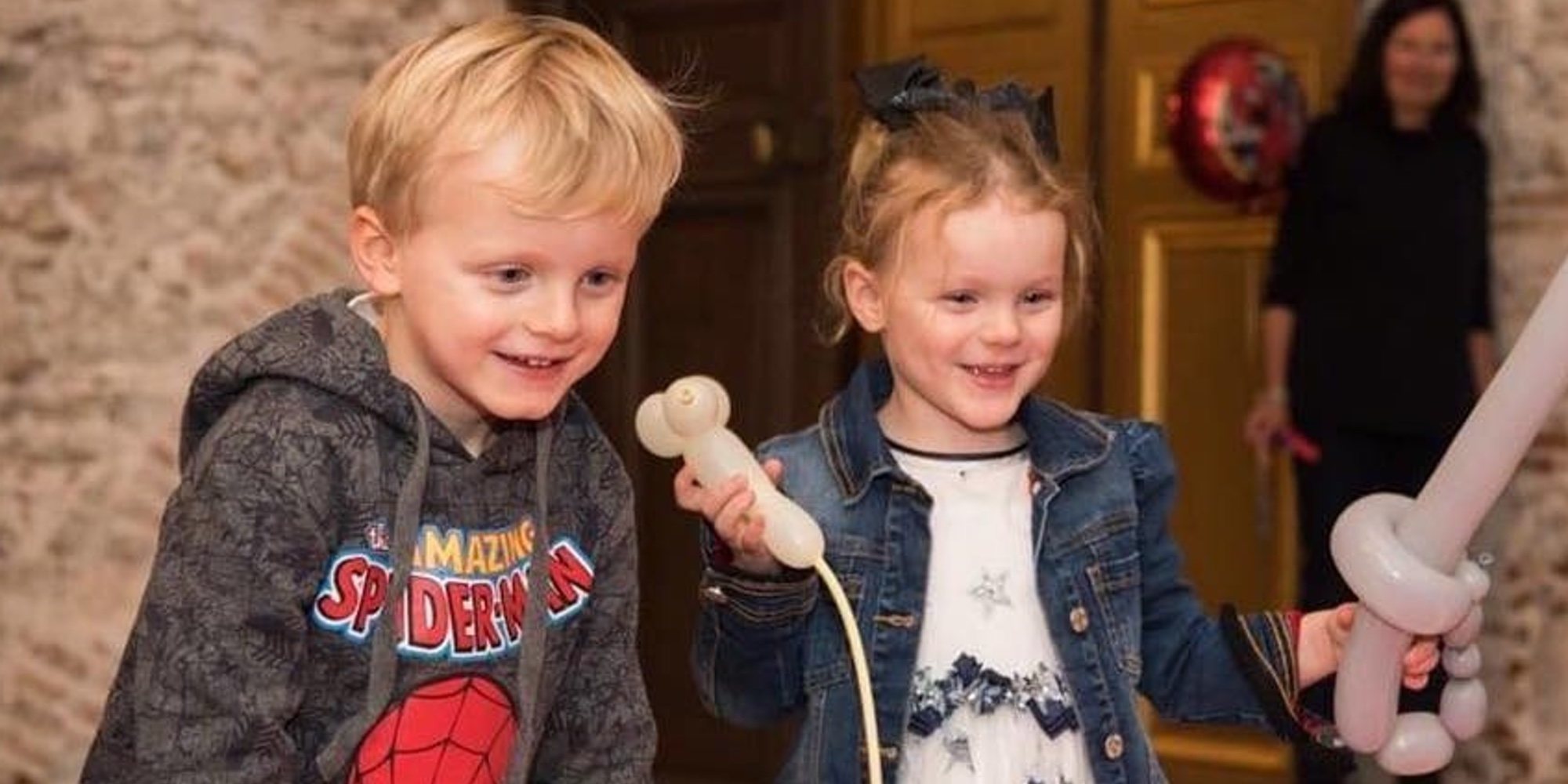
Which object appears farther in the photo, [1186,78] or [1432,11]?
[1186,78]

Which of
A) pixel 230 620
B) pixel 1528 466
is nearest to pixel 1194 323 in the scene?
pixel 1528 466

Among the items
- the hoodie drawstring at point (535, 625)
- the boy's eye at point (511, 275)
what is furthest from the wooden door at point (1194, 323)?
the boy's eye at point (511, 275)

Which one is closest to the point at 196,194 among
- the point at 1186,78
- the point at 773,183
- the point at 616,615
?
the point at 773,183

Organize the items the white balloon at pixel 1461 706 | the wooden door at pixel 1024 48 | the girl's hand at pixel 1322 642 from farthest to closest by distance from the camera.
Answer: the wooden door at pixel 1024 48 → the girl's hand at pixel 1322 642 → the white balloon at pixel 1461 706

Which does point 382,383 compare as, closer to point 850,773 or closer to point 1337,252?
point 850,773

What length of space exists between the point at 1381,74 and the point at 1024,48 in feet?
3.30

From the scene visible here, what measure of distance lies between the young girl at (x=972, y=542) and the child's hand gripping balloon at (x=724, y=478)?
0.02 meters

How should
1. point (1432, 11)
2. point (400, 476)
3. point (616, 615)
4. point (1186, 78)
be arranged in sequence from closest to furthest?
point (400, 476)
point (616, 615)
point (1432, 11)
point (1186, 78)

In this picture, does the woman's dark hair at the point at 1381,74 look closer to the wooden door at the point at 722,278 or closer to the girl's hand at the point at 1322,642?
the wooden door at the point at 722,278

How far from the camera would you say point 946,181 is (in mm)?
1819

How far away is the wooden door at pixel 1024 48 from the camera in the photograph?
4.05m

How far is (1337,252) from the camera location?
3273 millimetres

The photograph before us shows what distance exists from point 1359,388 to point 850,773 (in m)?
1.65

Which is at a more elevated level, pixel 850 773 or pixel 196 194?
pixel 196 194
